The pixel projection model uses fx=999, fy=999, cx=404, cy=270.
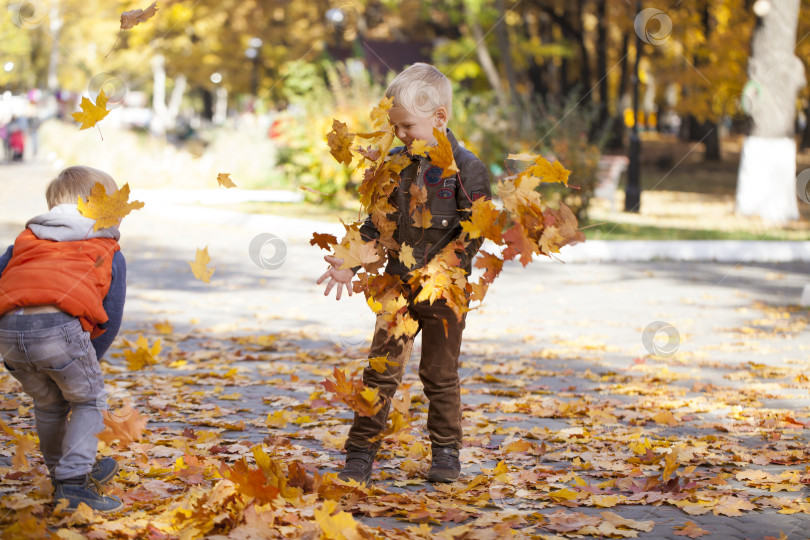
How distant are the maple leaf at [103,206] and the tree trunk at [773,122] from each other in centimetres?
1681

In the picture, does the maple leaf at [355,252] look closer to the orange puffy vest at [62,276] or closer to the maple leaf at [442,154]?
the maple leaf at [442,154]

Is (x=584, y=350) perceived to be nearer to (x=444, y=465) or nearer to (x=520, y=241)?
(x=444, y=465)

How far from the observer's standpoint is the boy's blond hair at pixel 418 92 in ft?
13.5

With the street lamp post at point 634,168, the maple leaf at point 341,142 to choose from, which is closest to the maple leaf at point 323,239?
the maple leaf at point 341,142

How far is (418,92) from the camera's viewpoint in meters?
4.11

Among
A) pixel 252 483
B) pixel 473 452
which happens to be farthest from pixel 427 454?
pixel 252 483

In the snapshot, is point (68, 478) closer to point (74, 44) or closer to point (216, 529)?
point (216, 529)

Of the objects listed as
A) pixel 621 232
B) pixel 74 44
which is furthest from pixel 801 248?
pixel 74 44

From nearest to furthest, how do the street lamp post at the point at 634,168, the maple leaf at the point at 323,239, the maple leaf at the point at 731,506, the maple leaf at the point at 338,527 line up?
the maple leaf at the point at 338,527 < the maple leaf at the point at 731,506 < the maple leaf at the point at 323,239 < the street lamp post at the point at 634,168

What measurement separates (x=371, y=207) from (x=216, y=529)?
147 cm

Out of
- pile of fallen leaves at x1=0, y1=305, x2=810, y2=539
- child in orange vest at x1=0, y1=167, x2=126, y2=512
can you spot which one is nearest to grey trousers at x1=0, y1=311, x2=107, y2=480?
child in orange vest at x1=0, y1=167, x2=126, y2=512

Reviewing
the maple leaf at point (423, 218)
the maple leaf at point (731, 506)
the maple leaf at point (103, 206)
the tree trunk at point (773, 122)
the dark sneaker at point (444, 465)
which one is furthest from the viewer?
the tree trunk at point (773, 122)

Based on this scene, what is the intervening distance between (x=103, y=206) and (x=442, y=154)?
51.8 inches

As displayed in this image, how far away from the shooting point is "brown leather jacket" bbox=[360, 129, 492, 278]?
4.18 metres
